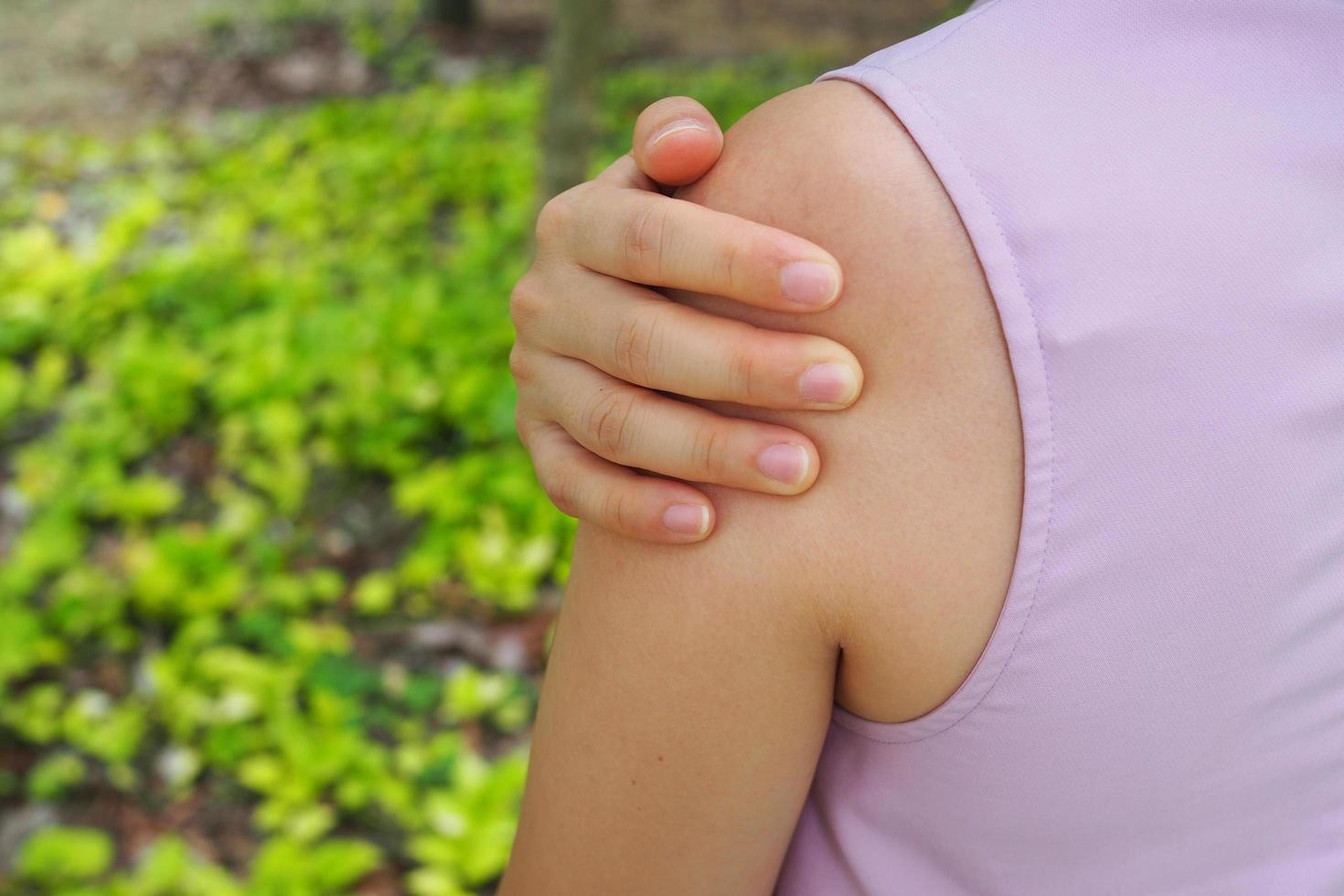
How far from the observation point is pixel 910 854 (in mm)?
1021

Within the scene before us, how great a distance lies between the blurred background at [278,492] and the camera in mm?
2725

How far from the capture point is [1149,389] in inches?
32.9

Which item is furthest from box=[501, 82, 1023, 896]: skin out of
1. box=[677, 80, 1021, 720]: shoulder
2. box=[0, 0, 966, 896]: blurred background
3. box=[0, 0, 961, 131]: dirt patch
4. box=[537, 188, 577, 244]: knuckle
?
box=[0, 0, 961, 131]: dirt patch

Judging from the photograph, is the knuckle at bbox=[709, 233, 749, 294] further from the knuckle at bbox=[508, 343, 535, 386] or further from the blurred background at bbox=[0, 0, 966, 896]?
the blurred background at bbox=[0, 0, 966, 896]

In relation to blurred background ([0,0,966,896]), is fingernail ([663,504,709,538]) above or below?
above

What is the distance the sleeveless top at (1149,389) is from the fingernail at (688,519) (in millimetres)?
250

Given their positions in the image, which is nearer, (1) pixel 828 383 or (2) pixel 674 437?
(1) pixel 828 383

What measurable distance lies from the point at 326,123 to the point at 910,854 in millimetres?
6099

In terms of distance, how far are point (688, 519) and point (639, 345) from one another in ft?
0.58

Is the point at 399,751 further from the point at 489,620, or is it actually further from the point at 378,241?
the point at 378,241

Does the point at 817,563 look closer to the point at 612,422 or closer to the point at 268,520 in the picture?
the point at 612,422

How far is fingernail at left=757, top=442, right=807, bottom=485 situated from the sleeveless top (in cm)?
18

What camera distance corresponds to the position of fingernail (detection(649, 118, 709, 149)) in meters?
0.95

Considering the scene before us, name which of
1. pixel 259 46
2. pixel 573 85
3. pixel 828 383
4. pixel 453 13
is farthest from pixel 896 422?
pixel 259 46
